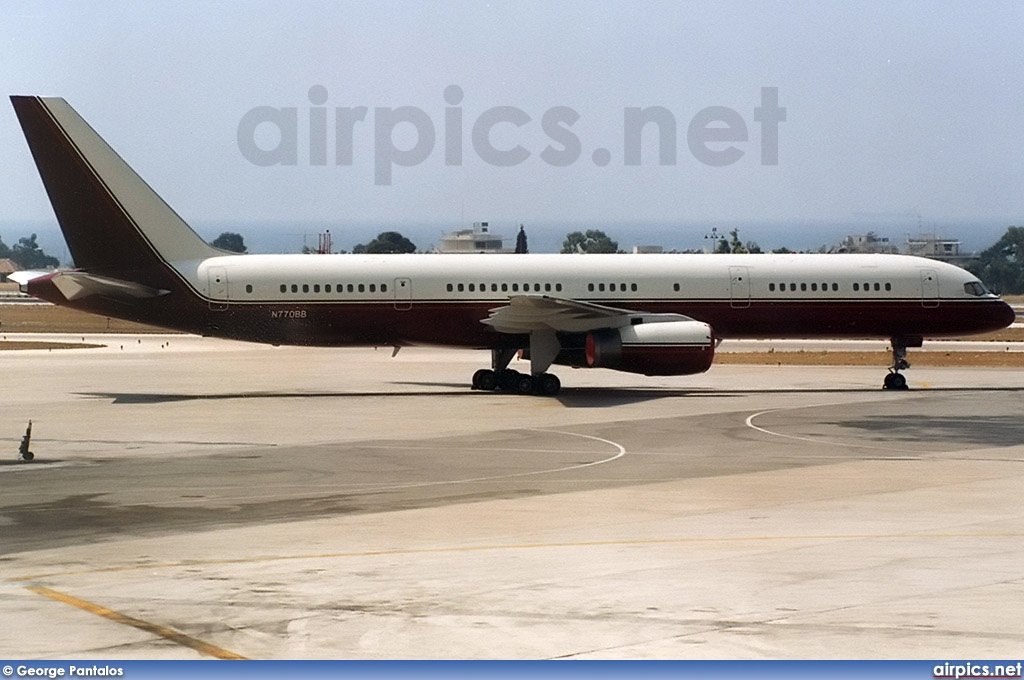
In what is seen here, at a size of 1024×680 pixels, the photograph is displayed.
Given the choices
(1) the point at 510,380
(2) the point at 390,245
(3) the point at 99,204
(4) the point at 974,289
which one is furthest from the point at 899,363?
(2) the point at 390,245

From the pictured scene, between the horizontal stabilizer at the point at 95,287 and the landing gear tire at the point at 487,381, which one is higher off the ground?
the horizontal stabilizer at the point at 95,287

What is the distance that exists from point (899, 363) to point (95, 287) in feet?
80.1

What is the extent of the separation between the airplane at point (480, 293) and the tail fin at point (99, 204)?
0.13 ft

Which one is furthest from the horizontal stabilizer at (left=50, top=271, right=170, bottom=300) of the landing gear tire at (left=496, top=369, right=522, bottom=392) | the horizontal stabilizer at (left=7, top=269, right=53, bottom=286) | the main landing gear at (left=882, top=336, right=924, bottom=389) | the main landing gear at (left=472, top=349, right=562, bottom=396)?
the main landing gear at (left=882, top=336, right=924, bottom=389)

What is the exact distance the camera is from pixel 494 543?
1712 centimetres

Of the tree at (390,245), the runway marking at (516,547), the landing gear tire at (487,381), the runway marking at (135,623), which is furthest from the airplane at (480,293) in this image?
the tree at (390,245)

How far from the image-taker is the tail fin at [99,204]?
39.4 metres

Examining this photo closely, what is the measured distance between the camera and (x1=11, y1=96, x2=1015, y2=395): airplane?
39.5 metres

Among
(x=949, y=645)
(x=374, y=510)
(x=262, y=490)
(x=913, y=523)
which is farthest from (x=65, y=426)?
(x=949, y=645)

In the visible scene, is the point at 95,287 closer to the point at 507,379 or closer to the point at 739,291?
the point at 507,379

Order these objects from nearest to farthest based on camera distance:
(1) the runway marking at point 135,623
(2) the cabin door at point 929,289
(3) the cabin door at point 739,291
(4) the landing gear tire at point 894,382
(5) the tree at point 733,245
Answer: (1) the runway marking at point 135,623 < (3) the cabin door at point 739,291 < (4) the landing gear tire at point 894,382 < (2) the cabin door at point 929,289 < (5) the tree at point 733,245

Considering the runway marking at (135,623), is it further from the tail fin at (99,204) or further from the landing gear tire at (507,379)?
the landing gear tire at (507,379)

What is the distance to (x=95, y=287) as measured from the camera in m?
39.4

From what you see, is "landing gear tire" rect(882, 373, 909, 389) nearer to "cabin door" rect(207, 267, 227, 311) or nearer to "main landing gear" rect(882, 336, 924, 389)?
"main landing gear" rect(882, 336, 924, 389)
